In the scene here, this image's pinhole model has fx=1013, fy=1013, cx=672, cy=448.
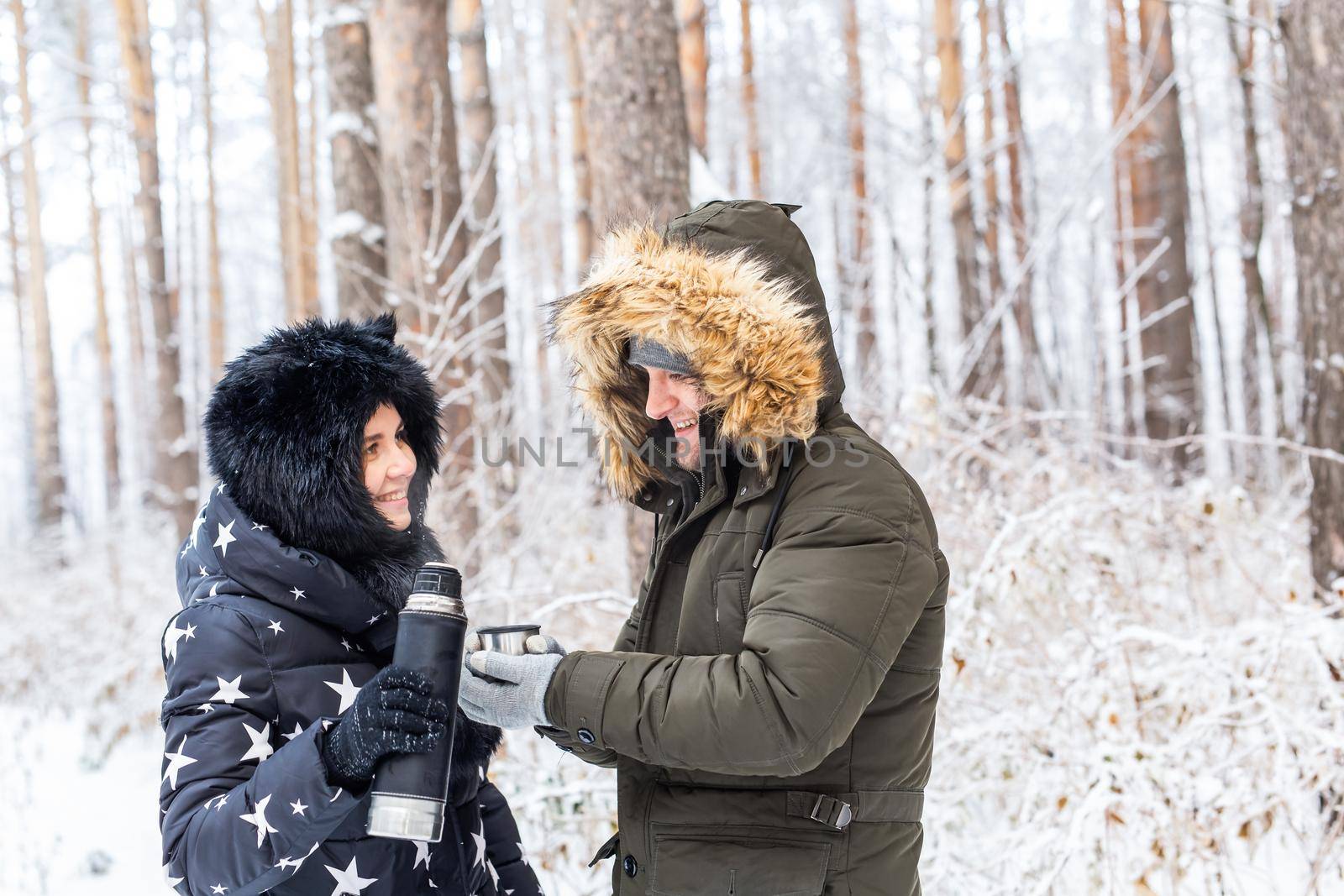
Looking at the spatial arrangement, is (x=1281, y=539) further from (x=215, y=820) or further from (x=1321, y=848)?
(x=215, y=820)

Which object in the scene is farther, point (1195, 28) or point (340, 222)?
point (1195, 28)

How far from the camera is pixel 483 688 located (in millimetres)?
1752

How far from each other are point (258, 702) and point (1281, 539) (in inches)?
152

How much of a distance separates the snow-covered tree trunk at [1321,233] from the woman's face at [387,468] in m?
3.32

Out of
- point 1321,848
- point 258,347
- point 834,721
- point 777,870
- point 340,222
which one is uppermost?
point 340,222

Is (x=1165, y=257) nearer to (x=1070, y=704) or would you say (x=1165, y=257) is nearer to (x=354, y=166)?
(x=354, y=166)

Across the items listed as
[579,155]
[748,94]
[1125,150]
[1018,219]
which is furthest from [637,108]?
[1125,150]

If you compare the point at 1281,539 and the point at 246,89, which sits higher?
the point at 246,89

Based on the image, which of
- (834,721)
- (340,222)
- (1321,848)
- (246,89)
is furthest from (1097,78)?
(834,721)

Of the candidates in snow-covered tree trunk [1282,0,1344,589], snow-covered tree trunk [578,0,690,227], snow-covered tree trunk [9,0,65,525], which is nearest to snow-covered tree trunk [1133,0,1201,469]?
snow-covered tree trunk [1282,0,1344,589]

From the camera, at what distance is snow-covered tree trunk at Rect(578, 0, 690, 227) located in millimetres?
4105

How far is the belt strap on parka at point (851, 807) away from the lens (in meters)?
1.67

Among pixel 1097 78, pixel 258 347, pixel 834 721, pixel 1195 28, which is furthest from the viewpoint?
pixel 1097 78

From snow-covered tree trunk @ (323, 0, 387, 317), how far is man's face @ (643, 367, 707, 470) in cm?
403
